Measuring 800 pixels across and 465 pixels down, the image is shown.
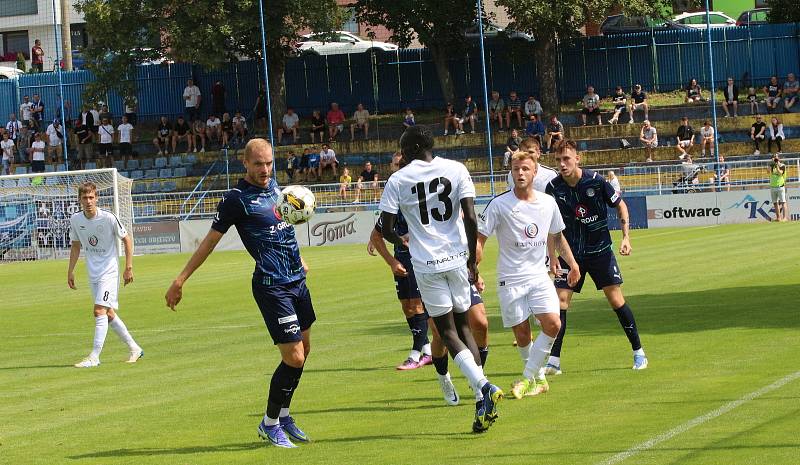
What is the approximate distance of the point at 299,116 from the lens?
56.8 meters

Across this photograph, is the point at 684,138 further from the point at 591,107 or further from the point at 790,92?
the point at 790,92

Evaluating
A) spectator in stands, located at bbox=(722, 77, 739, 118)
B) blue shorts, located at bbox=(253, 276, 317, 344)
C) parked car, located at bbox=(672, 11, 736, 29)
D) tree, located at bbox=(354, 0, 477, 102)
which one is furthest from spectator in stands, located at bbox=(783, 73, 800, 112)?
blue shorts, located at bbox=(253, 276, 317, 344)

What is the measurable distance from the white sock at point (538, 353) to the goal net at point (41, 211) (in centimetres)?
3115

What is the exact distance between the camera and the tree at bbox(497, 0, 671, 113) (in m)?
48.7

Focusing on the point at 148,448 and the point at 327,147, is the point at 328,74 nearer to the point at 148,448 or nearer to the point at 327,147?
the point at 327,147

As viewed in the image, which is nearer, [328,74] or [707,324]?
[707,324]

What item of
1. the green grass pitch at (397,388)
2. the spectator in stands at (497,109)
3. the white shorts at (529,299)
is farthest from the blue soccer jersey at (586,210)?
the spectator in stands at (497,109)

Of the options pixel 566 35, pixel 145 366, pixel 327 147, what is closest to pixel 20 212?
pixel 327 147

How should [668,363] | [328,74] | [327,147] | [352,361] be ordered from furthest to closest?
[328,74]
[327,147]
[352,361]
[668,363]

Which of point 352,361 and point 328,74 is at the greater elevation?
point 328,74

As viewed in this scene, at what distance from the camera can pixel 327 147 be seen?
157 ft

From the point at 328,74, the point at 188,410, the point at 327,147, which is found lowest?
the point at 188,410

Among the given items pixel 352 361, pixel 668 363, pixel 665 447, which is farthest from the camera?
pixel 352 361

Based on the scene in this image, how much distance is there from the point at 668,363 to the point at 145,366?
6.29 m
